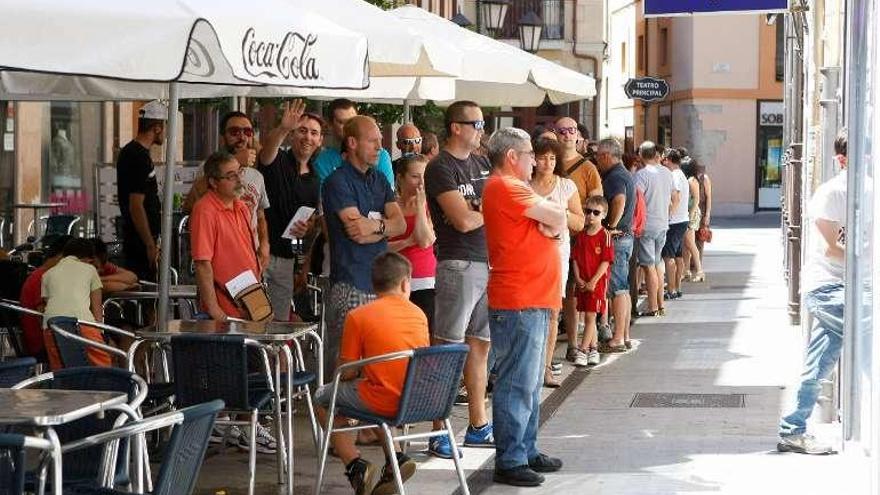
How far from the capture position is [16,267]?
11.6m

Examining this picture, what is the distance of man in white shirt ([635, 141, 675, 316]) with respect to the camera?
1886 centimetres

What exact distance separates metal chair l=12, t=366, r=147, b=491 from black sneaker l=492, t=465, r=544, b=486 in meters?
3.04

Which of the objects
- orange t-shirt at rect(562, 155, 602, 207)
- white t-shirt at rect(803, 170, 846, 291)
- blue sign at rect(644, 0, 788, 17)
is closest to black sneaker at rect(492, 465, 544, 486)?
white t-shirt at rect(803, 170, 846, 291)

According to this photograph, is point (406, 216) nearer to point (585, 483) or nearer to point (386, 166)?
point (386, 166)

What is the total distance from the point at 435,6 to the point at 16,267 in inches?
1114

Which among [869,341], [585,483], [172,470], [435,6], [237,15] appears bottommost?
[585,483]

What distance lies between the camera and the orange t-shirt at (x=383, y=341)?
332 inches

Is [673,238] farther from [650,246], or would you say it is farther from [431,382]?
[431,382]

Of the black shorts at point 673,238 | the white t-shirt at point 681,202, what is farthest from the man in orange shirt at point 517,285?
the black shorts at point 673,238

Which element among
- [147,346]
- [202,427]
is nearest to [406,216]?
[147,346]

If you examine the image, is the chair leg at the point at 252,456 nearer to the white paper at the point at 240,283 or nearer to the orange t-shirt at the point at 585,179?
the white paper at the point at 240,283

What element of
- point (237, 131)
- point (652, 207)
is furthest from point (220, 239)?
point (652, 207)

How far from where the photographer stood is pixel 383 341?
853cm

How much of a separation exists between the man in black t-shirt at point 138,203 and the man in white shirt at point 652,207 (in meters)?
7.08
